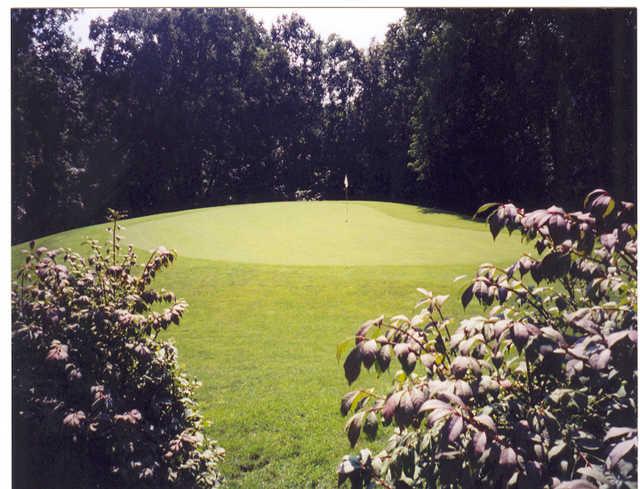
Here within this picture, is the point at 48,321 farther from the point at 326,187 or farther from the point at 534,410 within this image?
the point at 326,187

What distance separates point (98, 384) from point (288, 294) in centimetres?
252

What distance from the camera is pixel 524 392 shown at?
141 cm

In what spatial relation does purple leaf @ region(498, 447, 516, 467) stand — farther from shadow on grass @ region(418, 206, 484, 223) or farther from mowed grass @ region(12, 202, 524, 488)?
shadow on grass @ region(418, 206, 484, 223)

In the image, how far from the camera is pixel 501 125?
12.8ft

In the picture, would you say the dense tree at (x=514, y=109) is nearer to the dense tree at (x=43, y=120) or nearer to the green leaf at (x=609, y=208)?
the green leaf at (x=609, y=208)

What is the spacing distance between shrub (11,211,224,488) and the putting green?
8.68ft

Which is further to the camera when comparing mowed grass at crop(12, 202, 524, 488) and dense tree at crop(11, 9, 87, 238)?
mowed grass at crop(12, 202, 524, 488)

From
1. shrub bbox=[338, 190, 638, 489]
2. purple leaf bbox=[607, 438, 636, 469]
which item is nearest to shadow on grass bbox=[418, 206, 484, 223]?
shrub bbox=[338, 190, 638, 489]

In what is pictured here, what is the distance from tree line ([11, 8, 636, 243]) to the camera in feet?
9.34

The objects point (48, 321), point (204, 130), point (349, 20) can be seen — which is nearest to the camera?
point (48, 321)

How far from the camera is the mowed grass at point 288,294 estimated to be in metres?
2.66

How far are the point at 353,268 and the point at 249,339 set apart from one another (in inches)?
49.5

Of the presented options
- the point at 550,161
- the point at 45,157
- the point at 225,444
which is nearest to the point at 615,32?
the point at 550,161

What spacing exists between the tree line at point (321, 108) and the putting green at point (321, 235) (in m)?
0.33
